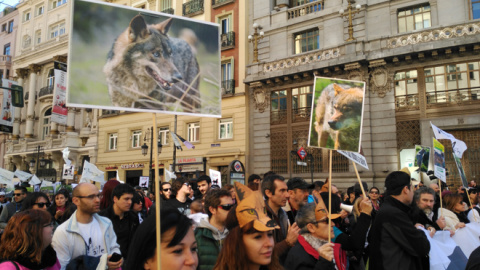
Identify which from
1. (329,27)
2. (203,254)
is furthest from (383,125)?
(203,254)

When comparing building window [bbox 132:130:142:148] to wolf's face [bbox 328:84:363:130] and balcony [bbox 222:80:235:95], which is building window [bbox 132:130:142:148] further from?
wolf's face [bbox 328:84:363:130]

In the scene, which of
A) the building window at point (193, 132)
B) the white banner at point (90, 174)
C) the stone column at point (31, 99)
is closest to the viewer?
the white banner at point (90, 174)

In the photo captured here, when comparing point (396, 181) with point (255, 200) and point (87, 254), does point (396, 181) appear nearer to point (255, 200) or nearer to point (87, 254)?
point (255, 200)

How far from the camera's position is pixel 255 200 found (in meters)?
3.12

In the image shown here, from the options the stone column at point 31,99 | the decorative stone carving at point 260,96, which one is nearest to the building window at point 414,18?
the decorative stone carving at point 260,96

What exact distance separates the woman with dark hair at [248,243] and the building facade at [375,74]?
55.0 ft

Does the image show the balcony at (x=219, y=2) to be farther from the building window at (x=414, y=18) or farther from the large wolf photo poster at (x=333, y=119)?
the large wolf photo poster at (x=333, y=119)

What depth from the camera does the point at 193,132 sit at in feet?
87.1

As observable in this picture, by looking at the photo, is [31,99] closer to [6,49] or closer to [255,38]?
[6,49]

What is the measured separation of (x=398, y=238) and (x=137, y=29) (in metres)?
3.36

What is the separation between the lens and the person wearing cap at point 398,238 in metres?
3.84

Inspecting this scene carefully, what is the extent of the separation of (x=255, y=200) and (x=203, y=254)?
0.80 meters

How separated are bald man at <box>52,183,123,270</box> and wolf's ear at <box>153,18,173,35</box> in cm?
188

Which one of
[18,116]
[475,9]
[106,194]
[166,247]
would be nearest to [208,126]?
[475,9]
